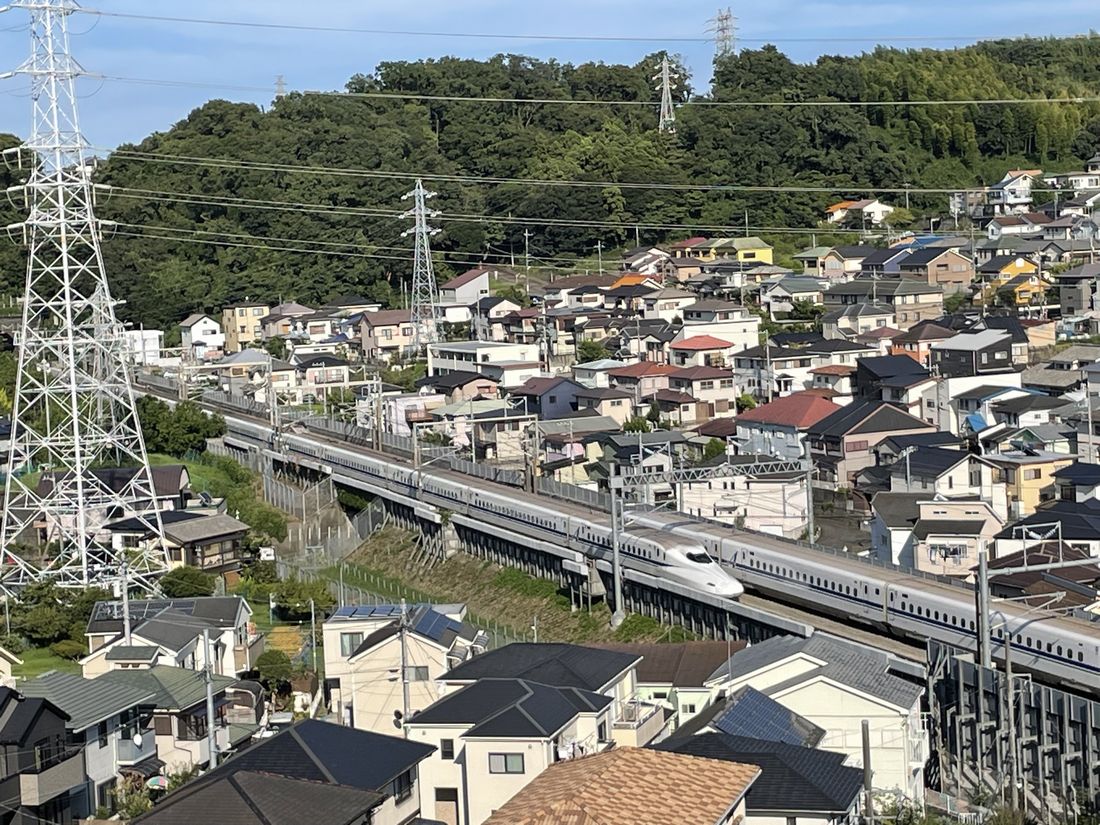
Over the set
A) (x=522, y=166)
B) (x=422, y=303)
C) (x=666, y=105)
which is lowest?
(x=422, y=303)

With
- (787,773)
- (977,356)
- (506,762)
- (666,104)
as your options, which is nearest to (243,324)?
(666,104)

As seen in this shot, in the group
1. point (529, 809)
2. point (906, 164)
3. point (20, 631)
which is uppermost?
point (906, 164)

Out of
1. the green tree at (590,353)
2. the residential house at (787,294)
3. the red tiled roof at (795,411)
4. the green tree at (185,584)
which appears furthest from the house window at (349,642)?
the residential house at (787,294)

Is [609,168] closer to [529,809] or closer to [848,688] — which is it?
[848,688]

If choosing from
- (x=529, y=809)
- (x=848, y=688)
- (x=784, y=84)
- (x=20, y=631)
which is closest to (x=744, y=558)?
(x=848, y=688)

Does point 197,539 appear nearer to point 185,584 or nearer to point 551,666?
point 185,584

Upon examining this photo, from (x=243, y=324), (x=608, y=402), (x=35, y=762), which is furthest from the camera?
(x=243, y=324)

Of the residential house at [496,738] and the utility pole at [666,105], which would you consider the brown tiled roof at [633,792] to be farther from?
the utility pole at [666,105]

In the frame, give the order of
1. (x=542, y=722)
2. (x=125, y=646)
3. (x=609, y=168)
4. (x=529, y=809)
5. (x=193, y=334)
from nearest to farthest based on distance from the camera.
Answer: (x=529, y=809) → (x=542, y=722) → (x=125, y=646) → (x=193, y=334) → (x=609, y=168)
